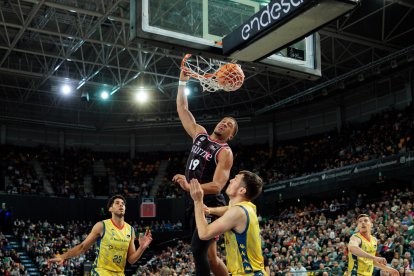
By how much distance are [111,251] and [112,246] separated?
0.24 feet

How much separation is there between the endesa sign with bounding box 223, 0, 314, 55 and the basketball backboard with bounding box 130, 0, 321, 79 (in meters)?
0.33

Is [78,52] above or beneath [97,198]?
above

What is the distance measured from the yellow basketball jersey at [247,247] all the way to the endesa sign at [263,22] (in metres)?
2.56

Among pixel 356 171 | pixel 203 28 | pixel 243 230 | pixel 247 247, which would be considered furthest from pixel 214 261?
pixel 356 171

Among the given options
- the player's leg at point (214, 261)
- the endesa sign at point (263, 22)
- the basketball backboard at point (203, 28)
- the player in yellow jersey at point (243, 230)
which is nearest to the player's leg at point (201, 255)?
the player's leg at point (214, 261)

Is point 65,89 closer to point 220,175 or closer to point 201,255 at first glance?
point 220,175

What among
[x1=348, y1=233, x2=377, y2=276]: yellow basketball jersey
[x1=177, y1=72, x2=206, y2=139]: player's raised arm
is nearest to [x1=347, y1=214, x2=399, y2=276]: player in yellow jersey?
[x1=348, y1=233, x2=377, y2=276]: yellow basketball jersey

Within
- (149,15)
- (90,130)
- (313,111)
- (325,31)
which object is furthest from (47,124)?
Result: (149,15)

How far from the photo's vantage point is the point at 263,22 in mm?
7414

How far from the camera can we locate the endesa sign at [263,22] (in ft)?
22.3

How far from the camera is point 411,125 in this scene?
90.6 feet

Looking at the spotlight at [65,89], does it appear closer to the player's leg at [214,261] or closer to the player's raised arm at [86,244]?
the player's raised arm at [86,244]

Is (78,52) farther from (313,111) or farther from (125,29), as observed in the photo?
(313,111)

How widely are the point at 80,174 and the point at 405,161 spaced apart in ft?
75.6
